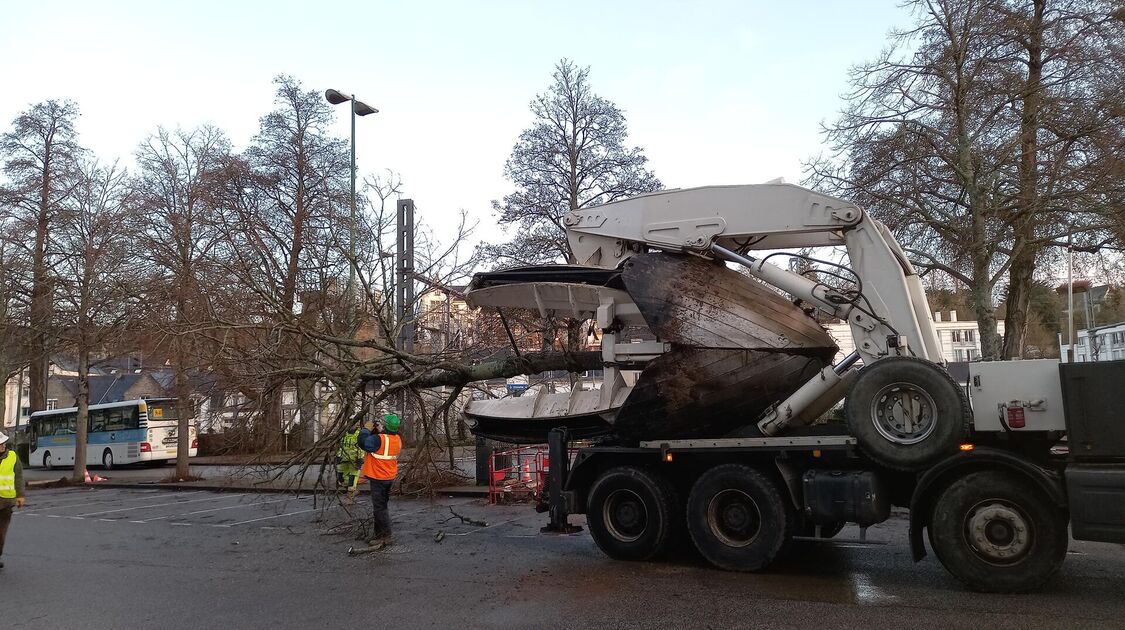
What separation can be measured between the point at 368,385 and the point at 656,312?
5.04 m

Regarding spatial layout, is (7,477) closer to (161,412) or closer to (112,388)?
(161,412)

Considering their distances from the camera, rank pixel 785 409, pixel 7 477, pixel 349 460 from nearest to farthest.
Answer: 1. pixel 785 409
2. pixel 7 477
3. pixel 349 460

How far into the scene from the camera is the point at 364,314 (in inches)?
453

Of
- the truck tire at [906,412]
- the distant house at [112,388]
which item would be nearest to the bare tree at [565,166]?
the truck tire at [906,412]

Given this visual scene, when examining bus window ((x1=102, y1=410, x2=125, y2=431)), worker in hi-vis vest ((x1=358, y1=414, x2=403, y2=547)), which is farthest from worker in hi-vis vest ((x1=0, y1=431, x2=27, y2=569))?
bus window ((x1=102, y1=410, x2=125, y2=431))

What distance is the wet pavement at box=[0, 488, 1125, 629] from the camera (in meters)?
5.93

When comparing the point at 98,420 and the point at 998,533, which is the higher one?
the point at 98,420

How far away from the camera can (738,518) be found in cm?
755

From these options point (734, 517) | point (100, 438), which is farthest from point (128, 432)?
point (734, 517)

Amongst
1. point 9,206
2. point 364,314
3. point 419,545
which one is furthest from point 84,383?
point 419,545

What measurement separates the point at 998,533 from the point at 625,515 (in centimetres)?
→ 355

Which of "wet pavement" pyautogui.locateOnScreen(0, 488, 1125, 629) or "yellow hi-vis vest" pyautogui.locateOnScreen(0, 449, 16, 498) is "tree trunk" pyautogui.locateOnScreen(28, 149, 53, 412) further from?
"yellow hi-vis vest" pyautogui.locateOnScreen(0, 449, 16, 498)

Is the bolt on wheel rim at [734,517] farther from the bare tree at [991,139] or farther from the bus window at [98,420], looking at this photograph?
the bus window at [98,420]

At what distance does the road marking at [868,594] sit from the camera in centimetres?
624
